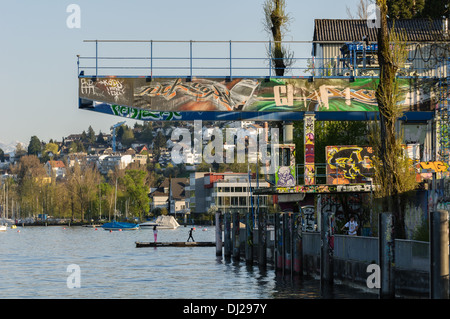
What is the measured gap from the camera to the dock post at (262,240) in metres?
48.7

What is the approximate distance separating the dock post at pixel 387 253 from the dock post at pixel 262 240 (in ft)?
64.7

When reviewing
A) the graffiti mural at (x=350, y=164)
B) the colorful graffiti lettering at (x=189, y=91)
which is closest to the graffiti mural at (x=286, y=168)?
the graffiti mural at (x=350, y=164)

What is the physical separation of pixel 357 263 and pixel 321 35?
45.9 metres

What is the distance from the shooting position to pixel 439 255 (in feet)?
76.7

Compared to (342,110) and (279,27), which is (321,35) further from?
(342,110)

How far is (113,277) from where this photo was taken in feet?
157

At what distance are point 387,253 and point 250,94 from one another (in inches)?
738

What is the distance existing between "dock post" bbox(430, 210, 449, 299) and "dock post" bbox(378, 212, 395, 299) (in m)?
4.98

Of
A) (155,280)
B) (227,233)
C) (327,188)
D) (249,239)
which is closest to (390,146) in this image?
(327,188)

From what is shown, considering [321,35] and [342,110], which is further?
[321,35]

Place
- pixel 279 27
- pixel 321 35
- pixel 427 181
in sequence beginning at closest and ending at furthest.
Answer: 1. pixel 427 181
2. pixel 279 27
3. pixel 321 35

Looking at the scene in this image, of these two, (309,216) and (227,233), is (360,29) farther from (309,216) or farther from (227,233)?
(309,216)

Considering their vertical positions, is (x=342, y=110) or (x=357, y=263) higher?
(x=342, y=110)
